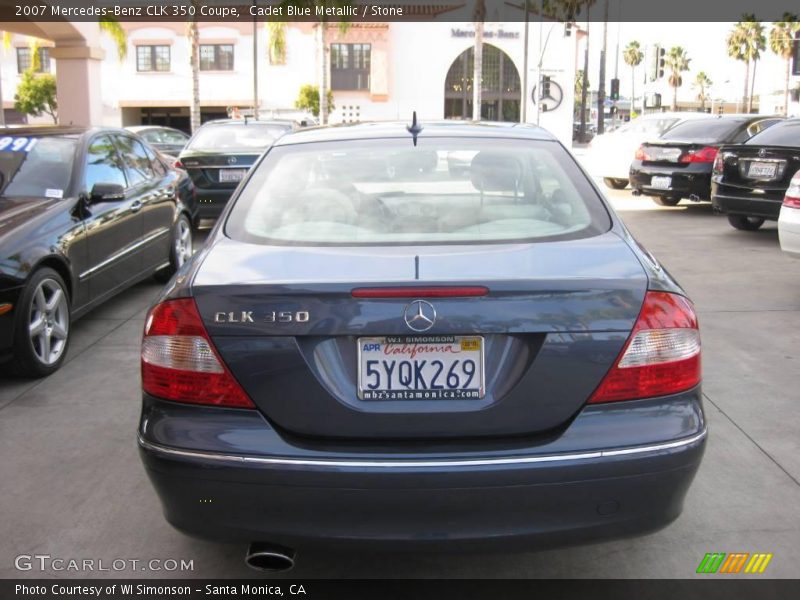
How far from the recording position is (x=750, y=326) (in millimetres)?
6773

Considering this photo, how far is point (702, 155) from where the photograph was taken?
13.2m

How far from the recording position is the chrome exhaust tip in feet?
8.90

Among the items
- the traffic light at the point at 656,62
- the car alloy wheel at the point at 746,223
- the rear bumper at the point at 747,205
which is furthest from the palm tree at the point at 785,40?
the rear bumper at the point at 747,205

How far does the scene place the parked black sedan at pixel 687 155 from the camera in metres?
13.3

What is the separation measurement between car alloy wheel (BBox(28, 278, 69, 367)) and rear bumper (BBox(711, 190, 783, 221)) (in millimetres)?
7975

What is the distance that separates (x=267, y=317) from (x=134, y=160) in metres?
5.58

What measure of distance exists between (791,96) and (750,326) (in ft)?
230

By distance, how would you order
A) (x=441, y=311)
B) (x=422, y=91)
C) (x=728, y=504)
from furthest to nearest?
(x=422, y=91) < (x=728, y=504) < (x=441, y=311)

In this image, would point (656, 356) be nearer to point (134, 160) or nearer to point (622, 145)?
point (134, 160)

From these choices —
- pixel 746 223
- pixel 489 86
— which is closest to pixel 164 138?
pixel 746 223

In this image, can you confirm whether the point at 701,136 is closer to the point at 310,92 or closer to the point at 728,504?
the point at 728,504

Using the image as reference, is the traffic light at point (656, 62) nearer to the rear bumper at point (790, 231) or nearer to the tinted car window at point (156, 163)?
the rear bumper at point (790, 231)

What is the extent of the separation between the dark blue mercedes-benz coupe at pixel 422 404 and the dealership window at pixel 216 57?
5008cm

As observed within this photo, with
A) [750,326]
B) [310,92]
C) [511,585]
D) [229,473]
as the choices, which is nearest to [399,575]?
[511,585]
